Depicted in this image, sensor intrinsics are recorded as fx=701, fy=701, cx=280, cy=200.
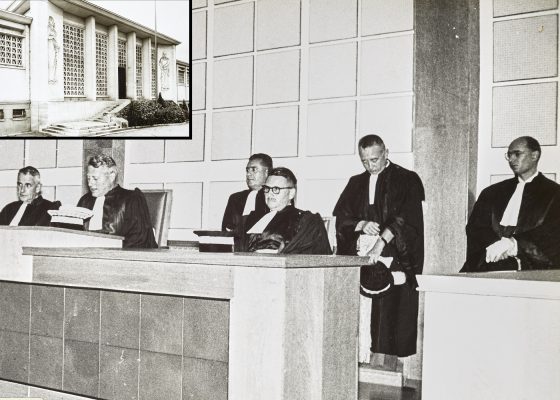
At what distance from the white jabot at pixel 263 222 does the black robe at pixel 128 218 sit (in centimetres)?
96

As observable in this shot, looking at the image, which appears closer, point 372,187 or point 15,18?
point 372,187

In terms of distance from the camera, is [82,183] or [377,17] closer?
[377,17]

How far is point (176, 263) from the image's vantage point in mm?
4016

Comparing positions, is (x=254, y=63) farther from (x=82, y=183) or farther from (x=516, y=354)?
(x=516, y=354)

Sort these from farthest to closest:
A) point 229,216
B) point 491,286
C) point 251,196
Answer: point 229,216 → point 251,196 → point 491,286

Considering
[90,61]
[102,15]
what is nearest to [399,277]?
[90,61]

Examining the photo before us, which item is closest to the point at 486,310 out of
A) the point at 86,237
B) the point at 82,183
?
the point at 86,237

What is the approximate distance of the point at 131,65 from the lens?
614cm

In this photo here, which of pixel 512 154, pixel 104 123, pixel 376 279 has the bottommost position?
pixel 376 279

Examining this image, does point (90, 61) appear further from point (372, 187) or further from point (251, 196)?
point (372, 187)

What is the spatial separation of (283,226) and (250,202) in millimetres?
376

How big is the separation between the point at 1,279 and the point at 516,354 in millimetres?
3550

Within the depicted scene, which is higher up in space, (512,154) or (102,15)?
(102,15)

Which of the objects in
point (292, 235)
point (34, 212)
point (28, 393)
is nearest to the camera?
point (28, 393)
